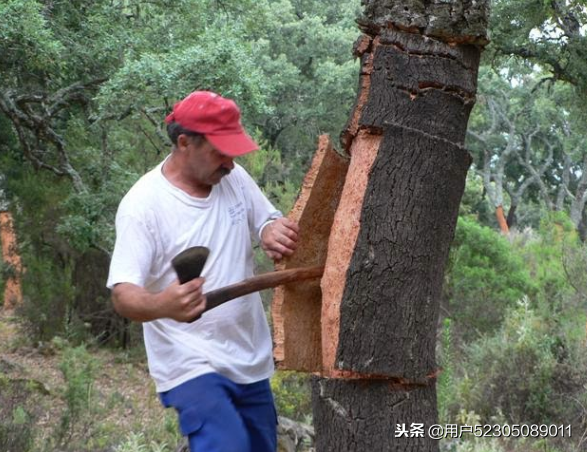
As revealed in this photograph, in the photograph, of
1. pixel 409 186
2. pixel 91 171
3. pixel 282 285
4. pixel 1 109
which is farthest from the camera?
pixel 91 171

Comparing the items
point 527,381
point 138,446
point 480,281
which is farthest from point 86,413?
point 480,281

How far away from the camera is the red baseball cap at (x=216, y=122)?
3434 millimetres

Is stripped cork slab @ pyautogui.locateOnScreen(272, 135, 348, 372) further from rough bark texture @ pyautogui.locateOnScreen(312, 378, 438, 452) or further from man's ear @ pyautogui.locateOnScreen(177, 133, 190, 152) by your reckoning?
man's ear @ pyautogui.locateOnScreen(177, 133, 190, 152)

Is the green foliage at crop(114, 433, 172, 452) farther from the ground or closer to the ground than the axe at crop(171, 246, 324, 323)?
closer to the ground

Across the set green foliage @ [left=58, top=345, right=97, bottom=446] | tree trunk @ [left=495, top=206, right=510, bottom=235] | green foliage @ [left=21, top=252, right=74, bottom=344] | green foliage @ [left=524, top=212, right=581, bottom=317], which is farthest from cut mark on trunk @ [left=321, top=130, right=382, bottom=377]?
tree trunk @ [left=495, top=206, right=510, bottom=235]

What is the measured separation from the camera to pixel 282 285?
3.55 meters

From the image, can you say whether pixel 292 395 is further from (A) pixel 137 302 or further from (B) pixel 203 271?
(A) pixel 137 302

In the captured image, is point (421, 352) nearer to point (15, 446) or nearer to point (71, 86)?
point (15, 446)

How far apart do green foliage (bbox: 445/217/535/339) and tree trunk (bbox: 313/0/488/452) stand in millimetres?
6777

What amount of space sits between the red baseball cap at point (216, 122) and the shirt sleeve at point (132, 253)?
15.6 inches

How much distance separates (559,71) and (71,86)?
211 inches

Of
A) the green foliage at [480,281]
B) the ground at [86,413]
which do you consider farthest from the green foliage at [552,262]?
the ground at [86,413]

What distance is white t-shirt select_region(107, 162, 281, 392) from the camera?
3.36 m

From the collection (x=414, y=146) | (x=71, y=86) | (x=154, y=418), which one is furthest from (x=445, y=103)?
(x=71, y=86)
